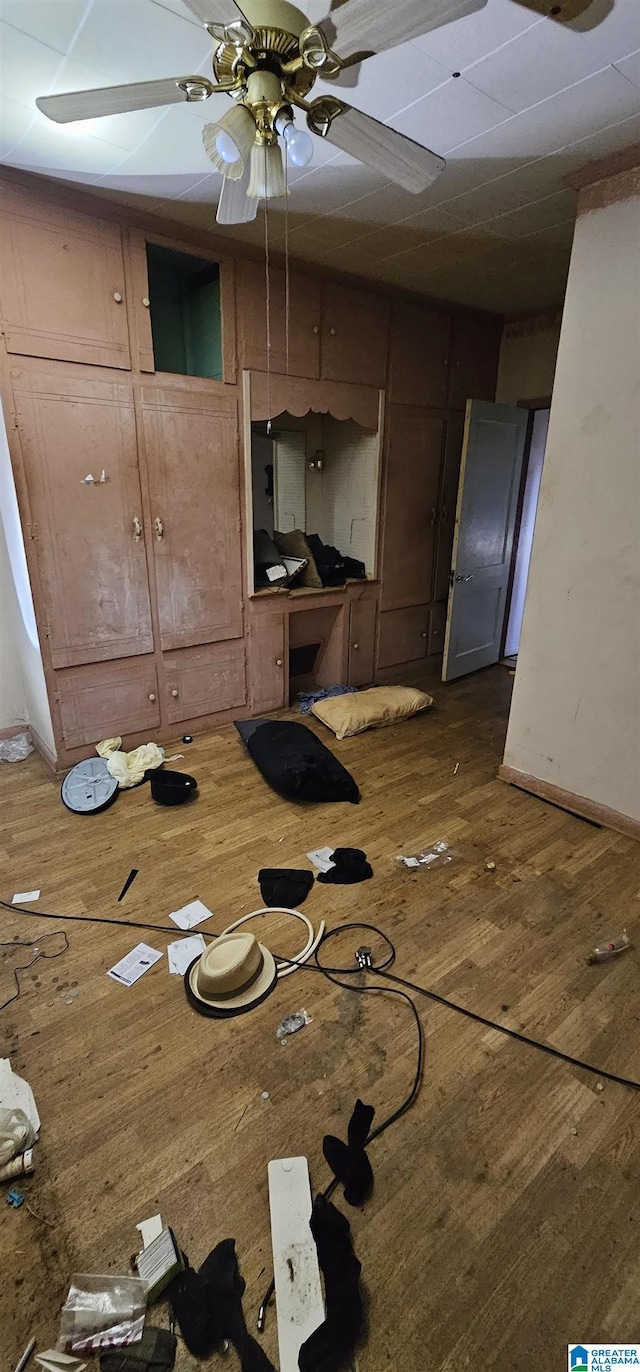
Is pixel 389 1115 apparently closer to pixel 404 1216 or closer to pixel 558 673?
pixel 404 1216

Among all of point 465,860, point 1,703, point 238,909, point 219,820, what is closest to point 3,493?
point 1,703

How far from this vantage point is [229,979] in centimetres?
179

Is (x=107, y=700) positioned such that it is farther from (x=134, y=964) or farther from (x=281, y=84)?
(x=281, y=84)

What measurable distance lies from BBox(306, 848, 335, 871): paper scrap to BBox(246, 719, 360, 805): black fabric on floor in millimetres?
404

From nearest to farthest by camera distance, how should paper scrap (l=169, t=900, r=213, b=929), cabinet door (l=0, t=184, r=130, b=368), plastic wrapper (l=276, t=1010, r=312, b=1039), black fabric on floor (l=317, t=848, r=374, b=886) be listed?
plastic wrapper (l=276, t=1010, r=312, b=1039)
paper scrap (l=169, t=900, r=213, b=929)
black fabric on floor (l=317, t=848, r=374, b=886)
cabinet door (l=0, t=184, r=130, b=368)

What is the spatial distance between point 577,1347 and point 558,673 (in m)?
2.28

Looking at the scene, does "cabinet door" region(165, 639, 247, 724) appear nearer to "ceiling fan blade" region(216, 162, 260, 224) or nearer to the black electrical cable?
the black electrical cable

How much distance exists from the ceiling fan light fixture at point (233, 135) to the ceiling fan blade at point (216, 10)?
0.17m

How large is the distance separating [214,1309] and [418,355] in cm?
476

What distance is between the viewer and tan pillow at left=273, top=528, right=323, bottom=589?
4051 millimetres

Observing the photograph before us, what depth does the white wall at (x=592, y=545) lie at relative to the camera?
2.36 metres

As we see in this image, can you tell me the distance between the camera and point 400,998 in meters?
1.87

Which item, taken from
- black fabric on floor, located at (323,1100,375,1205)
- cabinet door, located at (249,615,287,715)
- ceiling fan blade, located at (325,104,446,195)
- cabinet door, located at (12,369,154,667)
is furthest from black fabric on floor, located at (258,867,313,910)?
ceiling fan blade, located at (325,104,446,195)

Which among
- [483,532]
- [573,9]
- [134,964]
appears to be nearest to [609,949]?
[134,964]
